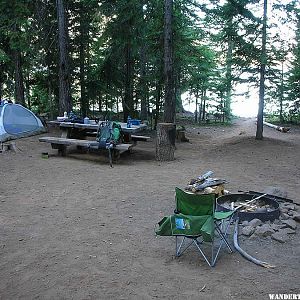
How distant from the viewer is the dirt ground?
11.3 feet

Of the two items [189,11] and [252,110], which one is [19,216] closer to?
[189,11]

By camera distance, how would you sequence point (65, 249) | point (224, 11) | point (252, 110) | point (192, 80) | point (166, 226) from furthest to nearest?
point (252, 110), point (192, 80), point (224, 11), point (65, 249), point (166, 226)

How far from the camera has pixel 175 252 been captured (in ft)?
13.9

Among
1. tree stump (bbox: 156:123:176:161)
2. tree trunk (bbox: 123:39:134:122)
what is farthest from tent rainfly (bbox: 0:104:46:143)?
tree stump (bbox: 156:123:176:161)

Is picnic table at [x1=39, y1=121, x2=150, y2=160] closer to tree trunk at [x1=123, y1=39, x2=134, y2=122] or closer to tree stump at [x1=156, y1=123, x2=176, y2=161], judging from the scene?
tree stump at [x1=156, y1=123, x2=176, y2=161]

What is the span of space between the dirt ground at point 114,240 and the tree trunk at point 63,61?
4.30m

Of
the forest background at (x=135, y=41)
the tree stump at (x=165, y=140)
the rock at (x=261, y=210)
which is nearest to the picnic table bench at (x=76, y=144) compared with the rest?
the tree stump at (x=165, y=140)

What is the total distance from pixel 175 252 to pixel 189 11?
957cm

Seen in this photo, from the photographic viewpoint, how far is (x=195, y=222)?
12.9ft

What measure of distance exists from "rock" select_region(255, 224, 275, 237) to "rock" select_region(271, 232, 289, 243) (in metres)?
0.06

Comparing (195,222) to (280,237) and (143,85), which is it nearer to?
(280,237)

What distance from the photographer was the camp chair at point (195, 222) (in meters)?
3.88

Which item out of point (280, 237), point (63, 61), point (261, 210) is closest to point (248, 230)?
point (280, 237)

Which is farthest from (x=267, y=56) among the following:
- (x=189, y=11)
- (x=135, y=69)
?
(x=135, y=69)
